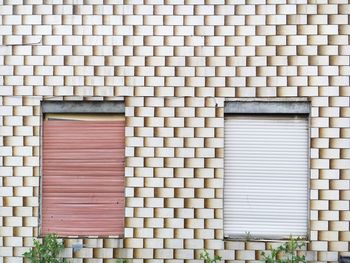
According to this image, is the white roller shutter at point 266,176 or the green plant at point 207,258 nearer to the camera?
the green plant at point 207,258

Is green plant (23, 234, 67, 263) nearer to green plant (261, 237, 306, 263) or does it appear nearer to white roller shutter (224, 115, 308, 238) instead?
white roller shutter (224, 115, 308, 238)

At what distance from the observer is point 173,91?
587 centimetres

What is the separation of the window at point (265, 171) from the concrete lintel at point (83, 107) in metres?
1.32

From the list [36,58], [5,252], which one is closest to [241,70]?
[36,58]

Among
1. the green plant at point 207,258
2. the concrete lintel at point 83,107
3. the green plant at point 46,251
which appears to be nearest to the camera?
the green plant at point 207,258

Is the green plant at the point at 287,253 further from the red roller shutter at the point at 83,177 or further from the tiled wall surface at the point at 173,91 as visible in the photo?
the red roller shutter at the point at 83,177

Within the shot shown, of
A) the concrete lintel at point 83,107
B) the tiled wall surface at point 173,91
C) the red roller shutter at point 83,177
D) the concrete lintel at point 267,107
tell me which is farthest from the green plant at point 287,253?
the concrete lintel at point 83,107

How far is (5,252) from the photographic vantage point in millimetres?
5949

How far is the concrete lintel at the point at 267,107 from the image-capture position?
579 centimetres

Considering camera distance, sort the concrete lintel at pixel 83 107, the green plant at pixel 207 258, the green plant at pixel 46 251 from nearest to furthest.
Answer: the green plant at pixel 207 258, the green plant at pixel 46 251, the concrete lintel at pixel 83 107

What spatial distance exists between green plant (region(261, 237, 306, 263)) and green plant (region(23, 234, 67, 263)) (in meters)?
2.41

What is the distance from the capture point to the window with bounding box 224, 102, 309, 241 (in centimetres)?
586

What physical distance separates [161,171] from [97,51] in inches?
63.6

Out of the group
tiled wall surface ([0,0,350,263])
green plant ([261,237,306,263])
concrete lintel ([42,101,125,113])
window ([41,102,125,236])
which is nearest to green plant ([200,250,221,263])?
tiled wall surface ([0,0,350,263])
